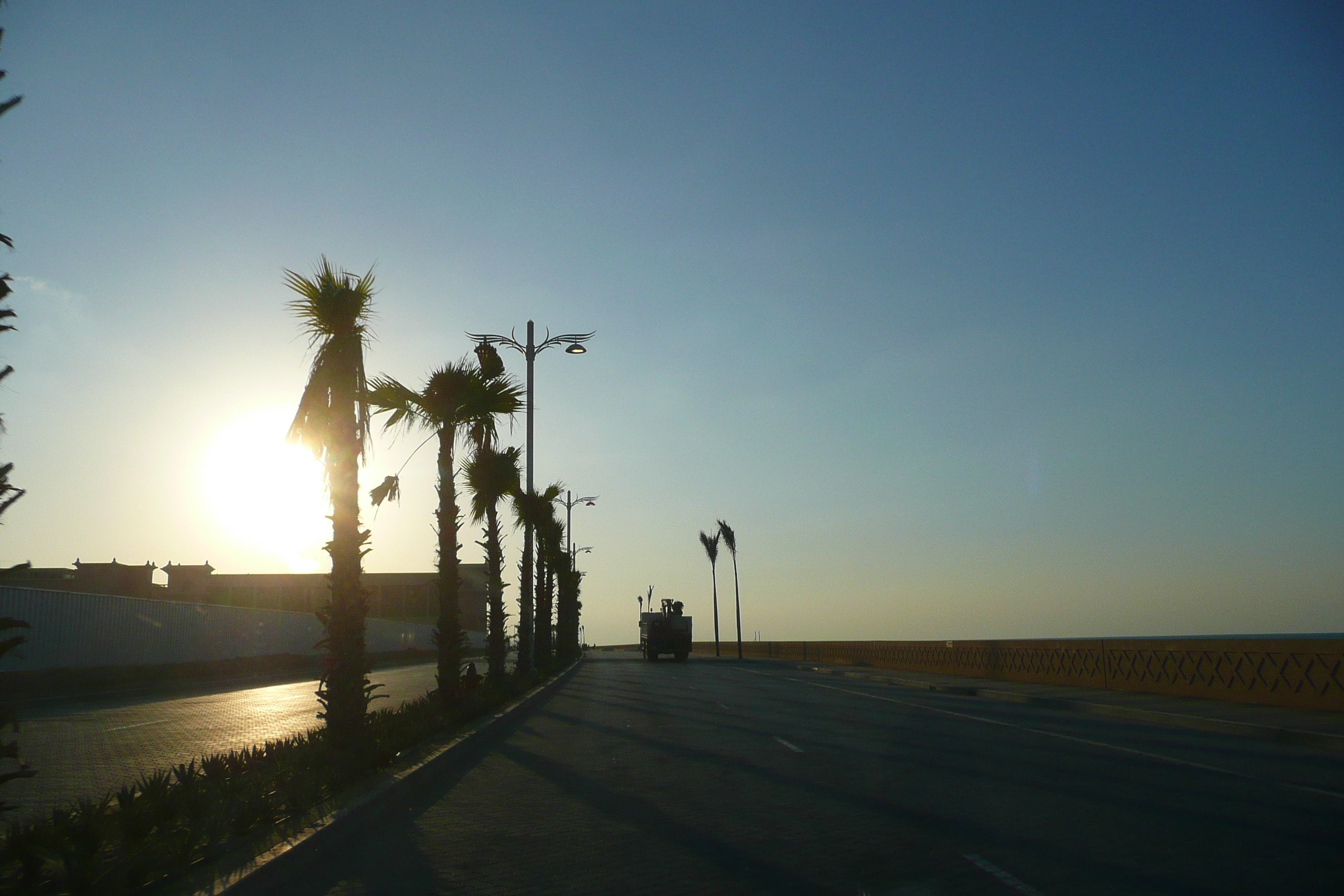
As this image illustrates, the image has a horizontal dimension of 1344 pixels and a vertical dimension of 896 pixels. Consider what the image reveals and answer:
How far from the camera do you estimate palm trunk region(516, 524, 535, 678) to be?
30562mm

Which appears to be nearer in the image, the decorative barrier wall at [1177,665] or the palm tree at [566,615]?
the decorative barrier wall at [1177,665]

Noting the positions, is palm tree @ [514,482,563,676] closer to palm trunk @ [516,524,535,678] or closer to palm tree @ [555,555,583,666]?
palm trunk @ [516,524,535,678]

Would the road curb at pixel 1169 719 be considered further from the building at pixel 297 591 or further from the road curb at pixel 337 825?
the building at pixel 297 591

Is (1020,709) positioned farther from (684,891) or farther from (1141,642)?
(684,891)

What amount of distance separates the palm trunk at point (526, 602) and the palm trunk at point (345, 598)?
1870cm

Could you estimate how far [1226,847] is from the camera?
7602 mm

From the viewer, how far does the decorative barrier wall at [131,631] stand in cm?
3114

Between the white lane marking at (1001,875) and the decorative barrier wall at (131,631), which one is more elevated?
the decorative barrier wall at (131,631)

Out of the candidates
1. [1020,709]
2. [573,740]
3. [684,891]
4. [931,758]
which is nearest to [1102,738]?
[931,758]

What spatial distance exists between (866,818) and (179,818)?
5.79m

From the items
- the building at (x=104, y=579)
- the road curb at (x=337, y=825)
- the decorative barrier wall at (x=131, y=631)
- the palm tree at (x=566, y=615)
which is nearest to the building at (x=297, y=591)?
the building at (x=104, y=579)

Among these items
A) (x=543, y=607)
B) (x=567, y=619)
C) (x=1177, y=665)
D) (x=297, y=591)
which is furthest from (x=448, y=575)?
(x=297, y=591)

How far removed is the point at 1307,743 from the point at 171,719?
20.6m

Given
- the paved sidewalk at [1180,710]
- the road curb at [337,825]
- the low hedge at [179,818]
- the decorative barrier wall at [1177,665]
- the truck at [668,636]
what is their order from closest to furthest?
the low hedge at [179,818], the road curb at [337,825], the paved sidewalk at [1180,710], the decorative barrier wall at [1177,665], the truck at [668,636]
